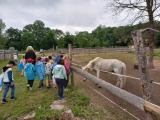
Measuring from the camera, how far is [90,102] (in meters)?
6.73

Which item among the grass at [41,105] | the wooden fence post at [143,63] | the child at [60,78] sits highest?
the wooden fence post at [143,63]

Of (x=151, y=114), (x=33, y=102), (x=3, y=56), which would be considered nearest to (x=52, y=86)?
(x=33, y=102)

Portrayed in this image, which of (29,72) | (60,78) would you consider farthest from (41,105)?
(29,72)

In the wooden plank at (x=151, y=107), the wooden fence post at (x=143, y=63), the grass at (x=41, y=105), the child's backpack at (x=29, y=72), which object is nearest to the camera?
the wooden plank at (x=151, y=107)

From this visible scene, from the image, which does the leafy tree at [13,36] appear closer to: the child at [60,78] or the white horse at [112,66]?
the white horse at [112,66]

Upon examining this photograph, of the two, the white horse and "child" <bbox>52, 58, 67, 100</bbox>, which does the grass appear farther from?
the white horse

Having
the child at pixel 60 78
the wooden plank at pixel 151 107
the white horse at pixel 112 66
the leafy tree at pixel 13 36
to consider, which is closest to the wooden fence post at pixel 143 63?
the wooden plank at pixel 151 107

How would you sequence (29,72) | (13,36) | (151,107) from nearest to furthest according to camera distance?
(151,107) < (29,72) < (13,36)

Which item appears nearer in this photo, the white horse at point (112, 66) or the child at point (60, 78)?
the child at point (60, 78)

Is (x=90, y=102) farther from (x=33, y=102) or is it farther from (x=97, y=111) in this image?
(x=33, y=102)

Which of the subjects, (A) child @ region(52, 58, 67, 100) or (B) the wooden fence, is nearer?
(A) child @ region(52, 58, 67, 100)

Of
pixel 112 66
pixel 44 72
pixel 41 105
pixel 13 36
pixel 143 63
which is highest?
pixel 13 36

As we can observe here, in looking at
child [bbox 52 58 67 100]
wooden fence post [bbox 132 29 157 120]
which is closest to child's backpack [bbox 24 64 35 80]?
child [bbox 52 58 67 100]

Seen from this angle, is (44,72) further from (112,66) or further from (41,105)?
(112,66)
